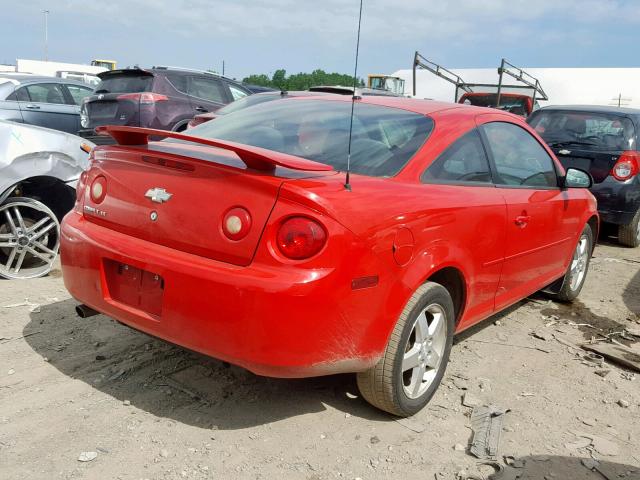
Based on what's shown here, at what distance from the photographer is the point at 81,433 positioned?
8.79ft

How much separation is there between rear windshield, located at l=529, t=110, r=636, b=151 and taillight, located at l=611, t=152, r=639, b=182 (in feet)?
0.42

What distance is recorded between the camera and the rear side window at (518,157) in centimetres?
371

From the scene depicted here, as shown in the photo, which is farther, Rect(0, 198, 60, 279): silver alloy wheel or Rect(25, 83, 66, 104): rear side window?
Rect(25, 83, 66, 104): rear side window

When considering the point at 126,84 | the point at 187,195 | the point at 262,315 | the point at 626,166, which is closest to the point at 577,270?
the point at 626,166

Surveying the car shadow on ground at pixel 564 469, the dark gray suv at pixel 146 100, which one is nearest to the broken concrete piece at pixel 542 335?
the car shadow on ground at pixel 564 469

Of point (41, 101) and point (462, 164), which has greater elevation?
point (41, 101)

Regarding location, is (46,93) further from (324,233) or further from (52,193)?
(324,233)

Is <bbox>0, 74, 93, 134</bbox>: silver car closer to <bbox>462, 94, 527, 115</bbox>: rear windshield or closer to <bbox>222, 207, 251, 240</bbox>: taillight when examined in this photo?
<bbox>222, 207, 251, 240</bbox>: taillight

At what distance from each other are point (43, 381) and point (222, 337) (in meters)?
1.25

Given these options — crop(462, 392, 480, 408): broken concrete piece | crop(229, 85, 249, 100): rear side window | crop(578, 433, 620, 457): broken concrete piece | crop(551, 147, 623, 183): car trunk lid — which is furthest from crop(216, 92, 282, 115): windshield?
crop(578, 433, 620, 457): broken concrete piece

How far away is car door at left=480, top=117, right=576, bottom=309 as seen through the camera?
12.0 ft

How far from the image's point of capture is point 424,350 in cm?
307

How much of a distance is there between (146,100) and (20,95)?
196 cm

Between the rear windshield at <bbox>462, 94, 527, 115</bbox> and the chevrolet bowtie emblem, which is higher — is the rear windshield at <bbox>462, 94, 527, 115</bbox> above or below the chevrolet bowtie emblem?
above
